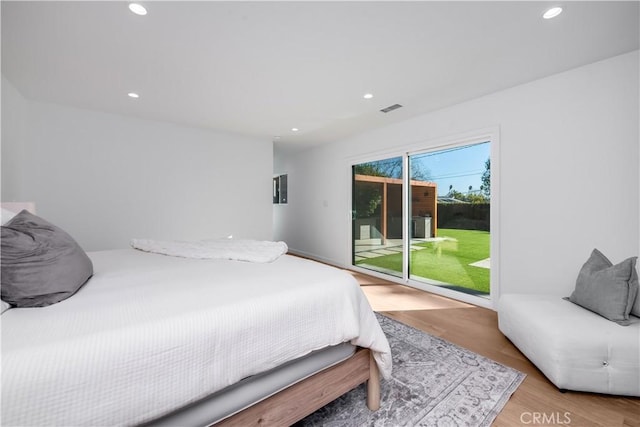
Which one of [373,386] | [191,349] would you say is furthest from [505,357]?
[191,349]

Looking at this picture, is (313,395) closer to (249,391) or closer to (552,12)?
(249,391)

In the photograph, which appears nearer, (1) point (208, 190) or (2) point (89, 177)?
(2) point (89, 177)

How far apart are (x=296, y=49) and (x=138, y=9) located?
3.50 feet

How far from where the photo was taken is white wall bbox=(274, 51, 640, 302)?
7.28 feet

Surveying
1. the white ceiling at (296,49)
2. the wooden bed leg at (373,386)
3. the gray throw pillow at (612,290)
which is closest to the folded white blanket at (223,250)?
the wooden bed leg at (373,386)

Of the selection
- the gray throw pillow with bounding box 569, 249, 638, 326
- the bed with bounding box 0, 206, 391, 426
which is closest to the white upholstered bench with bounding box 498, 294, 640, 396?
the gray throw pillow with bounding box 569, 249, 638, 326

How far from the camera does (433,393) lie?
167 cm

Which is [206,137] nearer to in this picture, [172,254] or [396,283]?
[172,254]

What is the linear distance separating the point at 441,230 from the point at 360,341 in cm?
272

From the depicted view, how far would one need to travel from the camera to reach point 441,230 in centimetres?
A: 366

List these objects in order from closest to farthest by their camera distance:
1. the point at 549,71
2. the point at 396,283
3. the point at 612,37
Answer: the point at 612,37 → the point at 549,71 → the point at 396,283

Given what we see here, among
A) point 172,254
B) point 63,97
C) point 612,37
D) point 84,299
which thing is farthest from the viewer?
point 63,97

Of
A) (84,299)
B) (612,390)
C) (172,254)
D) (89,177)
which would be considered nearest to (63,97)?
(89,177)

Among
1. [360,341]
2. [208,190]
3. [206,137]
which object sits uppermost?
[206,137]
